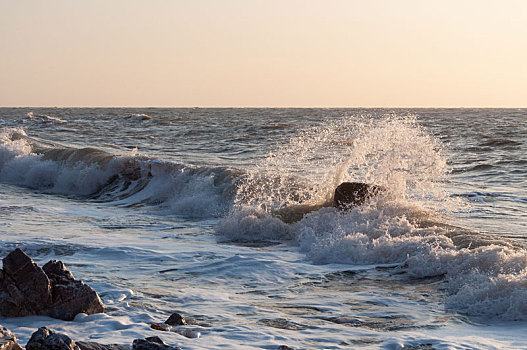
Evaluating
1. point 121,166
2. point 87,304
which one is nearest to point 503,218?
point 87,304

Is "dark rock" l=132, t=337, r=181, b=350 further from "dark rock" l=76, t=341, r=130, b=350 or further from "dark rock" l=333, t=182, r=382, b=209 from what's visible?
"dark rock" l=333, t=182, r=382, b=209

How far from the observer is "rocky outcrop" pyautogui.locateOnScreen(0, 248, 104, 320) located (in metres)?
4.72

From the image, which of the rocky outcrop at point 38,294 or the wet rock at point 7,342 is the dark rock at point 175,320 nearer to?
the rocky outcrop at point 38,294

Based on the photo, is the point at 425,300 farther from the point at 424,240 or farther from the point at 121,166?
the point at 121,166

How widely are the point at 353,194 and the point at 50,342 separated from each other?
6924 millimetres

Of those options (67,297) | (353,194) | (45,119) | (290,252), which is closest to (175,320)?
(67,297)

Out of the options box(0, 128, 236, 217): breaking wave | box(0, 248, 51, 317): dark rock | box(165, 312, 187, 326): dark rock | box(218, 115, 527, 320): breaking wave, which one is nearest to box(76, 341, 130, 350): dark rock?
box(165, 312, 187, 326): dark rock

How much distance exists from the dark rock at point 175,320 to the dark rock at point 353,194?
5355 mm

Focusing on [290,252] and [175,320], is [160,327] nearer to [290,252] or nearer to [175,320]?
[175,320]

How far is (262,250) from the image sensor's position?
8211 mm

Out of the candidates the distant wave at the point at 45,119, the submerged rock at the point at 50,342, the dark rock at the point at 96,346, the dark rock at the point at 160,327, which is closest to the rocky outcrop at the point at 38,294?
the dark rock at the point at 160,327

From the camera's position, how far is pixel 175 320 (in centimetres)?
478

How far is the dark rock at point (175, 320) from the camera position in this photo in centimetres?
476

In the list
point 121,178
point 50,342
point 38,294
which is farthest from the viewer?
point 121,178
